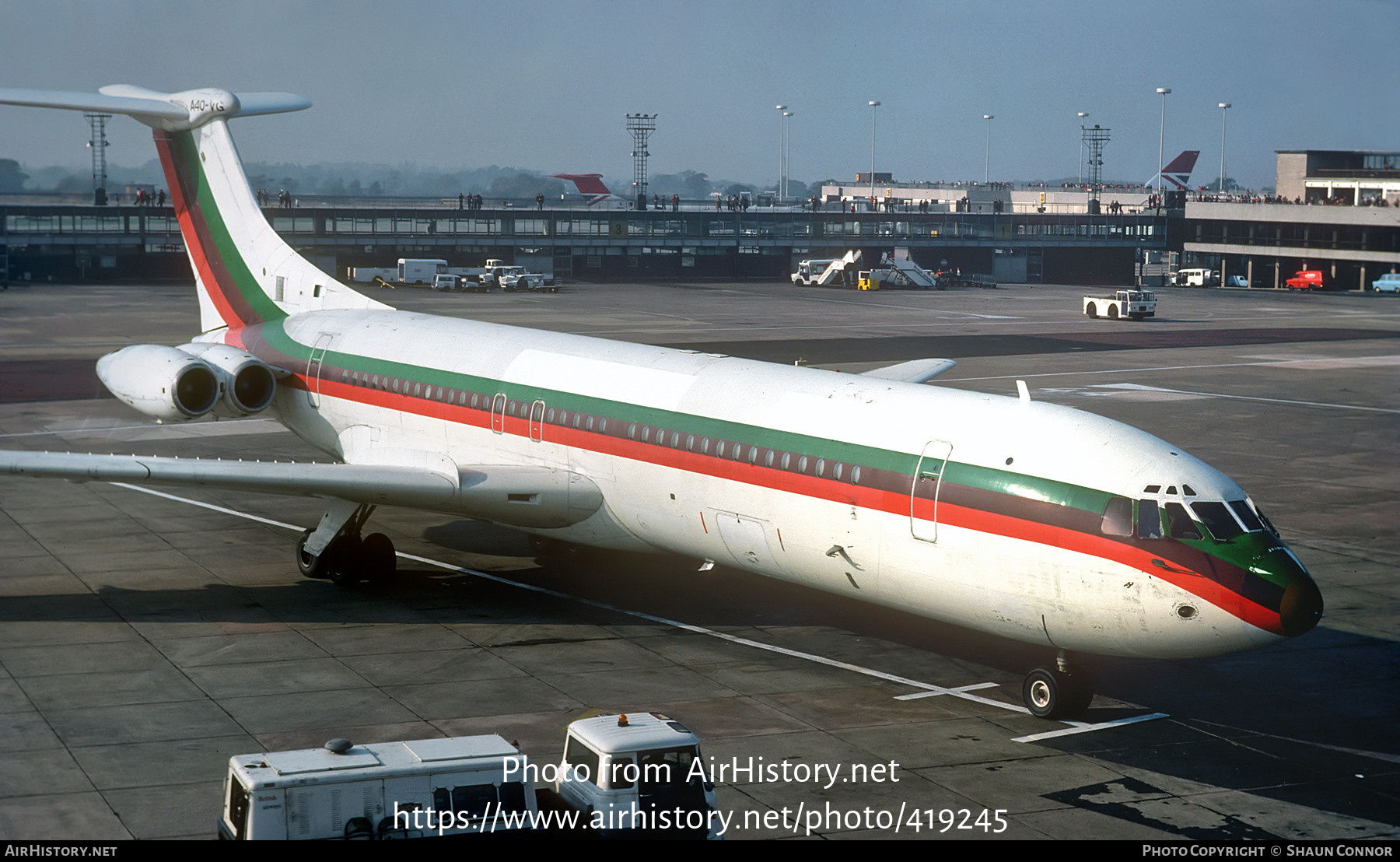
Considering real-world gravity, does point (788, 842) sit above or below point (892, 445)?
below

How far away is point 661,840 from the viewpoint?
13320mm

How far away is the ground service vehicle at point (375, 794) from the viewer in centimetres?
1243

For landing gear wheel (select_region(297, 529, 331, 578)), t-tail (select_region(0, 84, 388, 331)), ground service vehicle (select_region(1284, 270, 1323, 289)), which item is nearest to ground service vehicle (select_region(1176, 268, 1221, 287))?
ground service vehicle (select_region(1284, 270, 1323, 289))

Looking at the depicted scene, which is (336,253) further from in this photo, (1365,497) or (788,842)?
(788,842)

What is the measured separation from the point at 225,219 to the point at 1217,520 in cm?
2454

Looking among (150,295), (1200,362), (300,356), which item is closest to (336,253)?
(150,295)

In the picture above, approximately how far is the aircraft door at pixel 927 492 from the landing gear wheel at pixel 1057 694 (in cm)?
232

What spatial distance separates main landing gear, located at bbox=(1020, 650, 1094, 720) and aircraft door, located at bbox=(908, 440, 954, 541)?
2.31m

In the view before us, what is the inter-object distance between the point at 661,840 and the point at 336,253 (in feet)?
374

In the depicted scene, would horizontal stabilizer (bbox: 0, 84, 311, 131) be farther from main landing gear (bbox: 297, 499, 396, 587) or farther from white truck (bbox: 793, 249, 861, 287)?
white truck (bbox: 793, 249, 861, 287)

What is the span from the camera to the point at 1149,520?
16.8 m

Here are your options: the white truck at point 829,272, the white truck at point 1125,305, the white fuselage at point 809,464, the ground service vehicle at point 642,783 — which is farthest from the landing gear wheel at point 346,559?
the white truck at point 829,272

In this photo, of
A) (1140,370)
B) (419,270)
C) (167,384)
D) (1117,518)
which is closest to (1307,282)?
(1140,370)

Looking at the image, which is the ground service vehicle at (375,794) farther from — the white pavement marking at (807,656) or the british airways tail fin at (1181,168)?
the british airways tail fin at (1181,168)
